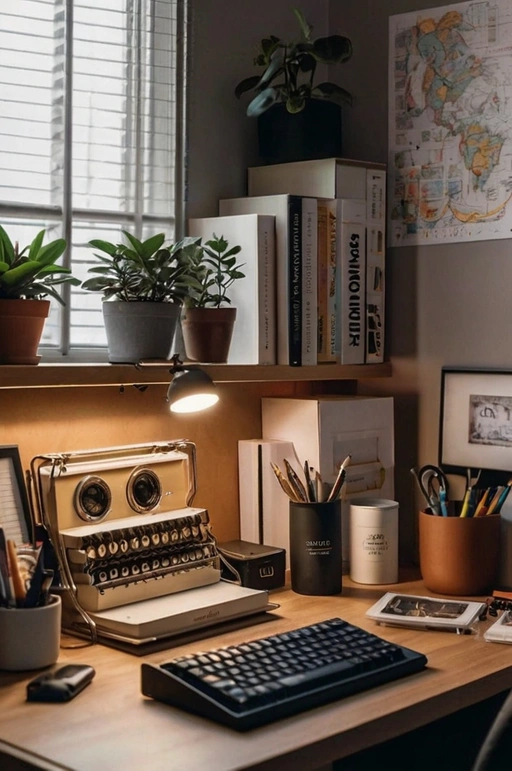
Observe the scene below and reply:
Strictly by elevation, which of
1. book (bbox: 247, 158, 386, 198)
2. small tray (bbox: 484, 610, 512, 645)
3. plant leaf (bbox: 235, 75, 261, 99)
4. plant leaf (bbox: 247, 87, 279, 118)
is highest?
plant leaf (bbox: 235, 75, 261, 99)

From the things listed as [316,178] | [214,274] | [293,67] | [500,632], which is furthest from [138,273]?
[500,632]

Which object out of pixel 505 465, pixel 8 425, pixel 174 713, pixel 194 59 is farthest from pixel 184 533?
pixel 194 59

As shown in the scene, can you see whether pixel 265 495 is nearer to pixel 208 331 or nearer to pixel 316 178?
pixel 208 331

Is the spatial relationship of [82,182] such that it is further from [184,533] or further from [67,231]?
[184,533]

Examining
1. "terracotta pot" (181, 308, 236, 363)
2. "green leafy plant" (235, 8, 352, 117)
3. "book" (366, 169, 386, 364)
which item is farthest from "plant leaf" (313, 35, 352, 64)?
"terracotta pot" (181, 308, 236, 363)

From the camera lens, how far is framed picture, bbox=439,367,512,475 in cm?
193

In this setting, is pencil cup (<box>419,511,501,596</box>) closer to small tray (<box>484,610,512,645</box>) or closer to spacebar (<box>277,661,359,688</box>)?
small tray (<box>484,610,512,645</box>)

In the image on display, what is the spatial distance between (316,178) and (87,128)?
460 millimetres

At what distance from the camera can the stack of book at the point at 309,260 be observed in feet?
6.23

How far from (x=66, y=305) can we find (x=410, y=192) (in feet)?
2.46

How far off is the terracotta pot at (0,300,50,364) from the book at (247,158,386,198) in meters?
0.67

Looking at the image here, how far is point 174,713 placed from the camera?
4.05 ft

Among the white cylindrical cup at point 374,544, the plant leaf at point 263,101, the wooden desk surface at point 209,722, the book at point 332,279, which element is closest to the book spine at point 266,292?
the book at point 332,279

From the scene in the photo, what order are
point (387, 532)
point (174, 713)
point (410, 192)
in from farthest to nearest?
point (410, 192) < point (387, 532) < point (174, 713)
